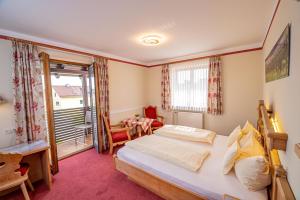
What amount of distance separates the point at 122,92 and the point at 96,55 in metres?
1.33

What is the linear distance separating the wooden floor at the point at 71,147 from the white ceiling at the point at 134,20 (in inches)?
107

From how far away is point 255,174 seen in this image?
1336 millimetres

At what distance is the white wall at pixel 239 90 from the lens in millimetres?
3350

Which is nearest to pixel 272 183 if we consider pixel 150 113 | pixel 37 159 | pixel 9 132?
pixel 37 159

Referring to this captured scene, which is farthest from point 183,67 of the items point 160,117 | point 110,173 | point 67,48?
point 110,173

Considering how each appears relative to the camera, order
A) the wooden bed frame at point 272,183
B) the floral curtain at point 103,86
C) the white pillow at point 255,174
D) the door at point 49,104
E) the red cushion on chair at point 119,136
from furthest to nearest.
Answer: the floral curtain at point 103,86, the red cushion on chair at point 119,136, the door at point 49,104, the white pillow at point 255,174, the wooden bed frame at point 272,183

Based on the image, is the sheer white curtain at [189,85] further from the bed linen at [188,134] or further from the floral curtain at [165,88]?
the bed linen at [188,134]

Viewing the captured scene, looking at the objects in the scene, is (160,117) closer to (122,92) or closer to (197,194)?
(122,92)

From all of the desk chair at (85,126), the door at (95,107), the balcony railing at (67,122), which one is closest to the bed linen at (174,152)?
the door at (95,107)

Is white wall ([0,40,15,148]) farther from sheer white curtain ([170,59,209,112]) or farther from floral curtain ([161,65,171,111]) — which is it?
sheer white curtain ([170,59,209,112])

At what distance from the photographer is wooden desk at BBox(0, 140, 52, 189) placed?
7.00 feet

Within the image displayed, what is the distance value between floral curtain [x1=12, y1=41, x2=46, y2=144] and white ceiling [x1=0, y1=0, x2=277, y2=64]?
15.6 inches

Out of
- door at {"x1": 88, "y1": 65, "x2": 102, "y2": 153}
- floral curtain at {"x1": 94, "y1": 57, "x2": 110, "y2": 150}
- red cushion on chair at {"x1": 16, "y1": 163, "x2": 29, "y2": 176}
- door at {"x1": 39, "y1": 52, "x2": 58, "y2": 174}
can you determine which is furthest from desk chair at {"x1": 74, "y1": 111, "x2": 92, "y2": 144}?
red cushion on chair at {"x1": 16, "y1": 163, "x2": 29, "y2": 176}

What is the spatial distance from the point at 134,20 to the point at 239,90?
10.3 ft
